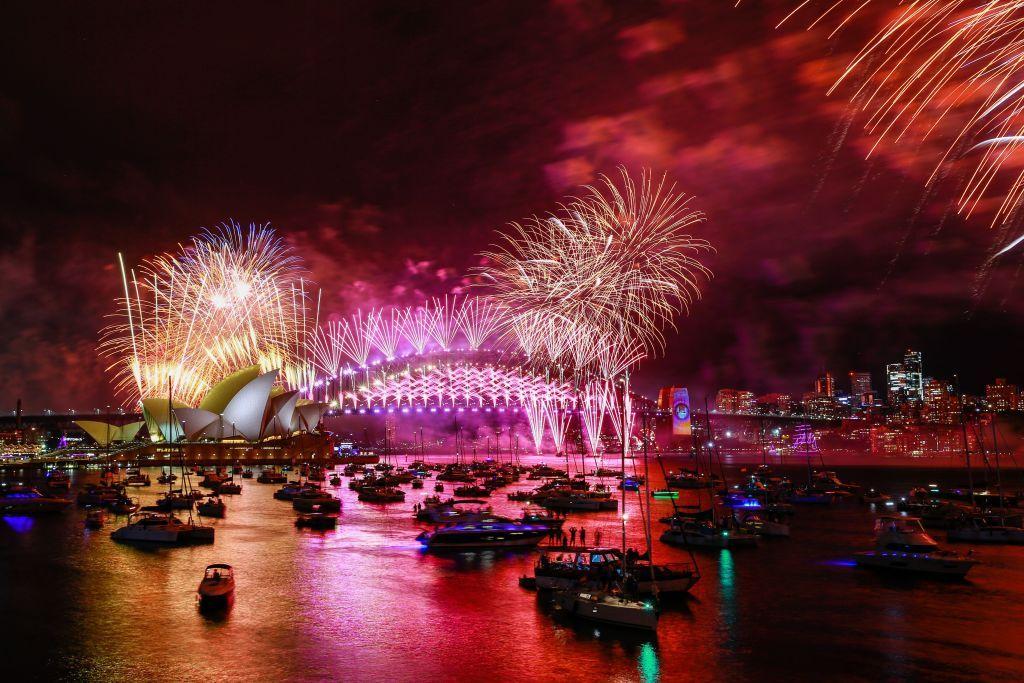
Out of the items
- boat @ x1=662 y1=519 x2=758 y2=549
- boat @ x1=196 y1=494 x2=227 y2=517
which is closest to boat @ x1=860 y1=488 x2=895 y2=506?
boat @ x1=662 y1=519 x2=758 y2=549

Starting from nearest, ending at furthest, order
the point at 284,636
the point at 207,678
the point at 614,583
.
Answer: the point at 207,678
the point at 284,636
the point at 614,583

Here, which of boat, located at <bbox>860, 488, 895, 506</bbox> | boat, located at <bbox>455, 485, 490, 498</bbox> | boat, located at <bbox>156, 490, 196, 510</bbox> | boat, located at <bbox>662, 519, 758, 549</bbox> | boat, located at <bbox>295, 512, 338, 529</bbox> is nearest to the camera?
boat, located at <bbox>662, 519, 758, 549</bbox>

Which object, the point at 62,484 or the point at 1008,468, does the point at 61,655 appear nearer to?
the point at 62,484

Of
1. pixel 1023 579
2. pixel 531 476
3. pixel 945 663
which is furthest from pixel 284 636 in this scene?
pixel 531 476

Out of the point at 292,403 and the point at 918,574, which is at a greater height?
the point at 292,403

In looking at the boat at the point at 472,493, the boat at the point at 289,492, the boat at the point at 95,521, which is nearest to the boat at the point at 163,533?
the boat at the point at 95,521

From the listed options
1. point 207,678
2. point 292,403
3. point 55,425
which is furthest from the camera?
point 55,425

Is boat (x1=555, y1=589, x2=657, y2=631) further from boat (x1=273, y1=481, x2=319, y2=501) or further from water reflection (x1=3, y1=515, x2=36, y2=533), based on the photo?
boat (x1=273, y1=481, x2=319, y2=501)

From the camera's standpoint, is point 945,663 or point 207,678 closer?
point 207,678
